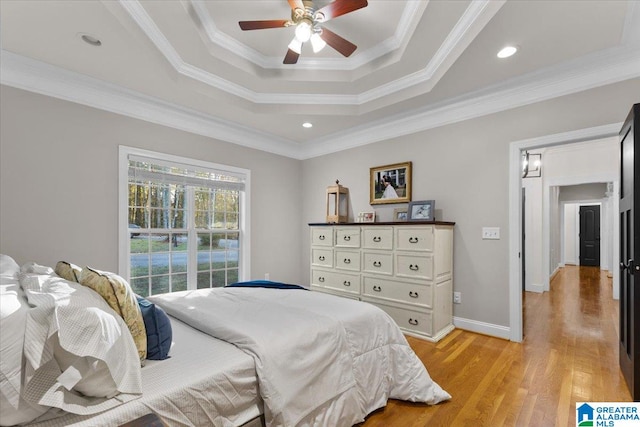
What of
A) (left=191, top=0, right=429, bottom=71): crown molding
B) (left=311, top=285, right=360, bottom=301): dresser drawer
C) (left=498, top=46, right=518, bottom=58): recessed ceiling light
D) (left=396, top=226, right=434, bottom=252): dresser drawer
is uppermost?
(left=191, top=0, right=429, bottom=71): crown molding

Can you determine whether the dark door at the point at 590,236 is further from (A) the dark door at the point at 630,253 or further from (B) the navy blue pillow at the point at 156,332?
(B) the navy blue pillow at the point at 156,332

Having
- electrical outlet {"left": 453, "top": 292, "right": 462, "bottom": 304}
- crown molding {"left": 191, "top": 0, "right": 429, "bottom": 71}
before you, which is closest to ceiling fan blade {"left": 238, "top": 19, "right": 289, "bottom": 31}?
crown molding {"left": 191, "top": 0, "right": 429, "bottom": 71}

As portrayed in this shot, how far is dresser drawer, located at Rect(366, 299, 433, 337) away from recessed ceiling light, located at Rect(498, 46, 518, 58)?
8.09ft

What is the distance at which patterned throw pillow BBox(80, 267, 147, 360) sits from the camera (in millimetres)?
1268

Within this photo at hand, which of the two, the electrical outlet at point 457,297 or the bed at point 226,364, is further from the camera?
the electrical outlet at point 457,297

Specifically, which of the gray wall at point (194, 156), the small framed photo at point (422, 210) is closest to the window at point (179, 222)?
the gray wall at point (194, 156)

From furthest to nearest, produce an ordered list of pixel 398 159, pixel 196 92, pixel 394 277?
pixel 398 159, pixel 394 277, pixel 196 92

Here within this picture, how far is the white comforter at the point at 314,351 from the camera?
1.39 metres

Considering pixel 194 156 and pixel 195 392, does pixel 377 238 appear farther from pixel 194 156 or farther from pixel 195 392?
pixel 195 392

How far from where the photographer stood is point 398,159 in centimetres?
398

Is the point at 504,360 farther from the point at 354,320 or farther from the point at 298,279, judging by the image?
the point at 298,279

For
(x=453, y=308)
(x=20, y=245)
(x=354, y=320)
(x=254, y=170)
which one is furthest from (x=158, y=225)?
(x=453, y=308)

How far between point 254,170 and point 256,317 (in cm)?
314

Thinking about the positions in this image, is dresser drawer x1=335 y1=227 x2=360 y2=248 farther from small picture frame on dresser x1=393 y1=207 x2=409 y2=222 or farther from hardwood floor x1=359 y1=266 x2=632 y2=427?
hardwood floor x1=359 y1=266 x2=632 y2=427
